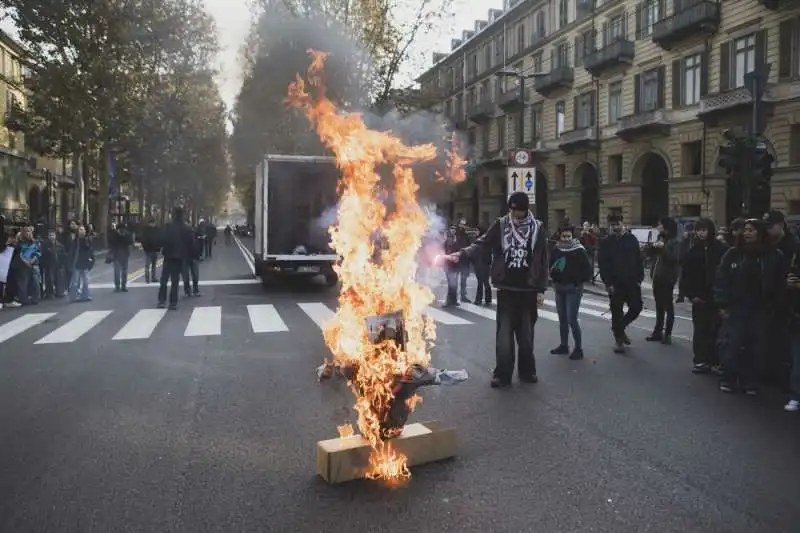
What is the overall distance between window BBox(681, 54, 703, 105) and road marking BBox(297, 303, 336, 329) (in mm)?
24006

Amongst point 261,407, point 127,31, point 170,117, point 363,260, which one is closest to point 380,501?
point 363,260

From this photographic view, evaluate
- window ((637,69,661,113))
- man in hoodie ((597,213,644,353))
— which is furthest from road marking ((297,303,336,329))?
window ((637,69,661,113))

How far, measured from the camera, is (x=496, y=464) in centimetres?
440

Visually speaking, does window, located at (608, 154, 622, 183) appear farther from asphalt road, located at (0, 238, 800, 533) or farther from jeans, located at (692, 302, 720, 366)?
jeans, located at (692, 302, 720, 366)

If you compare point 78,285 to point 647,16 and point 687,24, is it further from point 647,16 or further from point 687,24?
point 647,16

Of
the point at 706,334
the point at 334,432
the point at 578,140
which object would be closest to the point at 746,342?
the point at 706,334

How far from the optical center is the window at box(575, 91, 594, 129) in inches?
1480

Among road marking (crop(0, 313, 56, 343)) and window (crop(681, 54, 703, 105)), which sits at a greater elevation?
window (crop(681, 54, 703, 105))

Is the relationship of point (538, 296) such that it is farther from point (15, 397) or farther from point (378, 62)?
point (378, 62)

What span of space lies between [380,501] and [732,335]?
14.0 ft

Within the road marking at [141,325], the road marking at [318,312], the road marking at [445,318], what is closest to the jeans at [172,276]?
the road marking at [141,325]

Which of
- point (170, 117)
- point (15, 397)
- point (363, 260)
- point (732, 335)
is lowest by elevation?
point (15, 397)

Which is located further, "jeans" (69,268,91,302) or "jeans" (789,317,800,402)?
"jeans" (69,268,91,302)

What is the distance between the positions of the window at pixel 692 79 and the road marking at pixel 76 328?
27.4 m
